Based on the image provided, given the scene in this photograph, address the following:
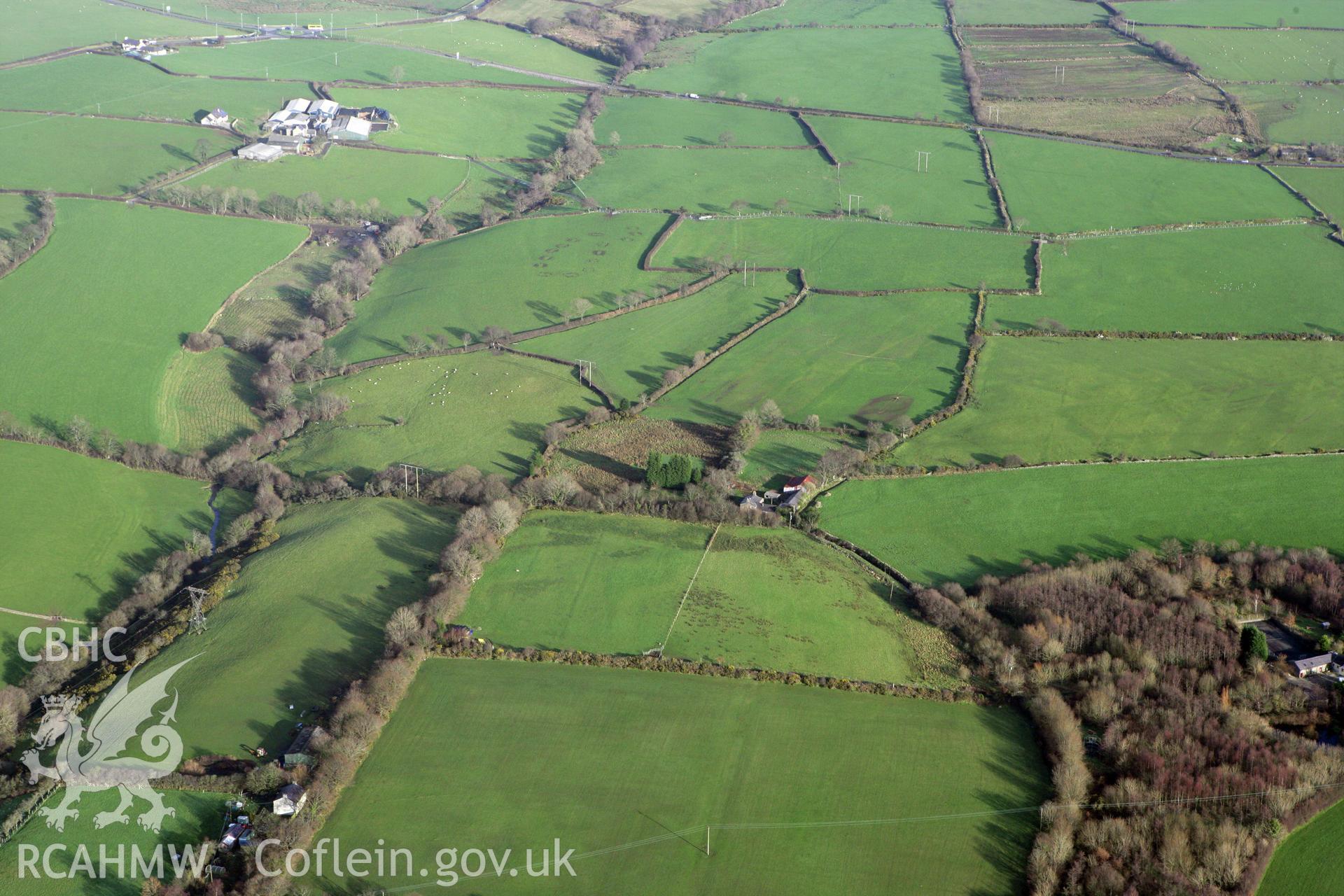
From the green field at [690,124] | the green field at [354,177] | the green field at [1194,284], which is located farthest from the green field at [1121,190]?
the green field at [354,177]

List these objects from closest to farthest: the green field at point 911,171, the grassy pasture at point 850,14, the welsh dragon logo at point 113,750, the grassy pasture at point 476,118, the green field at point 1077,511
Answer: the welsh dragon logo at point 113,750 < the green field at point 1077,511 < the green field at point 911,171 < the grassy pasture at point 476,118 < the grassy pasture at point 850,14

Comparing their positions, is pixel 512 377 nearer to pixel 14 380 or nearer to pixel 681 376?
pixel 681 376

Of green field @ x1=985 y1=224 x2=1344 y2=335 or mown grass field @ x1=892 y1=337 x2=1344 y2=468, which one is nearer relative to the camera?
mown grass field @ x1=892 y1=337 x2=1344 y2=468

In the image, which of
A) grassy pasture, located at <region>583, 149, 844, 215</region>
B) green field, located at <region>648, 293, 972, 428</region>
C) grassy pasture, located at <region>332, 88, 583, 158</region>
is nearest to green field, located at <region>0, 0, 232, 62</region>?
grassy pasture, located at <region>332, 88, 583, 158</region>

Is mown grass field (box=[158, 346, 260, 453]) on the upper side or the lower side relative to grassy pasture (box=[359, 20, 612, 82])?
lower

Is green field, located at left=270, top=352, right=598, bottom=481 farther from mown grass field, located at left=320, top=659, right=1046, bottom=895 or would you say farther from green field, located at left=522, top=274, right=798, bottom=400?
mown grass field, located at left=320, top=659, right=1046, bottom=895

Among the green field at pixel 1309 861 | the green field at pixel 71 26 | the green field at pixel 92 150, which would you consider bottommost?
the green field at pixel 1309 861

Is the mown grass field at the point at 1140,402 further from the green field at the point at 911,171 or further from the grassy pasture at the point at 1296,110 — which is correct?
the grassy pasture at the point at 1296,110
